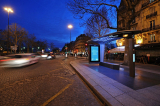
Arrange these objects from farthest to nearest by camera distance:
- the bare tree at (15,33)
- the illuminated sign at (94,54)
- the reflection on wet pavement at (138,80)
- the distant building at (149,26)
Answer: the bare tree at (15,33)
the distant building at (149,26)
the illuminated sign at (94,54)
the reflection on wet pavement at (138,80)

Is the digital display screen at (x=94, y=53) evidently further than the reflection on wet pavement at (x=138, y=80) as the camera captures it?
Yes

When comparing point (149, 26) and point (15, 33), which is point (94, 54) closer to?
point (149, 26)

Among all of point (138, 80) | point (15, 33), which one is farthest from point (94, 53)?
point (15, 33)

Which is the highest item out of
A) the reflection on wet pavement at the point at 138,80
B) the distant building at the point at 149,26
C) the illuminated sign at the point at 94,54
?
the distant building at the point at 149,26

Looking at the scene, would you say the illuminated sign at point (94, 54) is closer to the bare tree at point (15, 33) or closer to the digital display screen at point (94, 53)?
the digital display screen at point (94, 53)

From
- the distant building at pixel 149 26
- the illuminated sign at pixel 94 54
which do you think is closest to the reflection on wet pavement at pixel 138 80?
the illuminated sign at pixel 94 54

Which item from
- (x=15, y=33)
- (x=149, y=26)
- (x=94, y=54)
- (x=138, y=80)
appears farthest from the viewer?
(x=15, y=33)

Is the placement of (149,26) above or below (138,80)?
above

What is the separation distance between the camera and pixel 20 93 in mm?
3693

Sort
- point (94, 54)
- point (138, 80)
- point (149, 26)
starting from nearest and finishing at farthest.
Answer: point (138, 80)
point (94, 54)
point (149, 26)

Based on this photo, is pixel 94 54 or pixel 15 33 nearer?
pixel 94 54

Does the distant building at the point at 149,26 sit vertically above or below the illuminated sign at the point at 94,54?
above

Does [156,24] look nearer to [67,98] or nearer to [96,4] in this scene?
[96,4]

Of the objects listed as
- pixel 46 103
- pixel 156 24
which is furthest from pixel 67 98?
pixel 156 24
